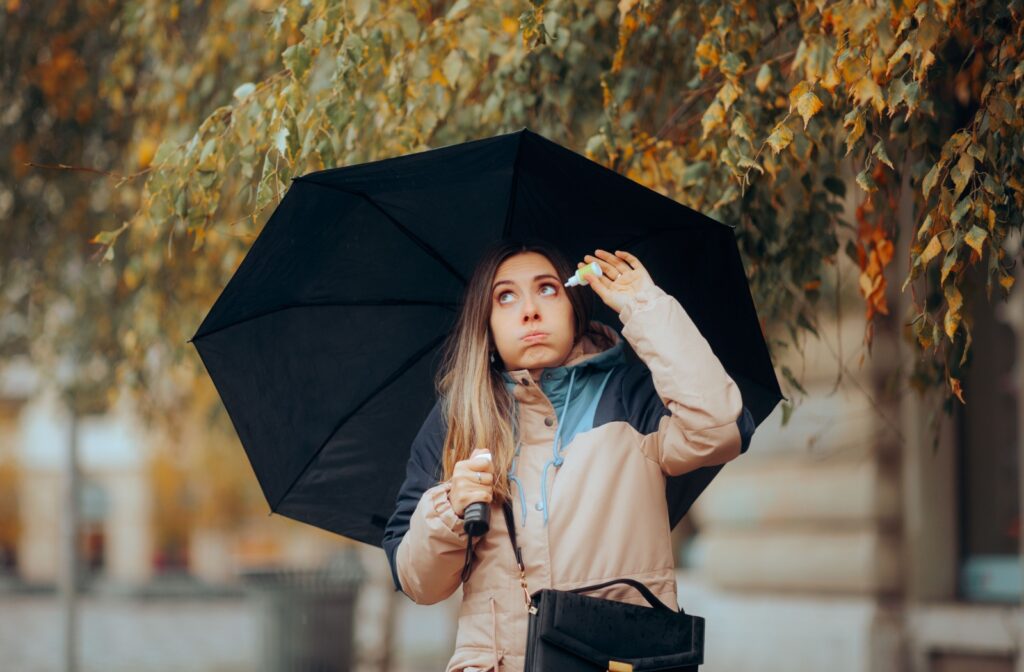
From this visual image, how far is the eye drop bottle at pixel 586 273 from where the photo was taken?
3.46 metres

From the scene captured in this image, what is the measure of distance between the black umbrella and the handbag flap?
915 mm

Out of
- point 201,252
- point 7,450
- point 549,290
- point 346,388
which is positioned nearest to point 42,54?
point 201,252

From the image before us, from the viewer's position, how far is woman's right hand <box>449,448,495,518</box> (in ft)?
10.6

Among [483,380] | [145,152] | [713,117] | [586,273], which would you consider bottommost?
[483,380]

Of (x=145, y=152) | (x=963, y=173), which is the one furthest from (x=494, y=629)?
(x=145, y=152)

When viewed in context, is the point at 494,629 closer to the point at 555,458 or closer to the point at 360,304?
the point at 555,458

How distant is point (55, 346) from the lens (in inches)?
424

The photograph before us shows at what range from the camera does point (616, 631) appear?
3176 mm

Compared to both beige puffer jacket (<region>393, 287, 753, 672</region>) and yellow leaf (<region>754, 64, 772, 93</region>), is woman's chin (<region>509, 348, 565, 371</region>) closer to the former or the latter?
beige puffer jacket (<region>393, 287, 753, 672</region>)

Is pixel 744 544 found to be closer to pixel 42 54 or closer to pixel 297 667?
pixel 297 667

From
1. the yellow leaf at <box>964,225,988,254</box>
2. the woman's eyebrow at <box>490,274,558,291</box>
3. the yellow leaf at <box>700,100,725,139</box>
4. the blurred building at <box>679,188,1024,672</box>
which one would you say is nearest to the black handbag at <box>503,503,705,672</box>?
the woman's eyebrow at <box>490,274,558,291</box>

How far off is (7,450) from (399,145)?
40.3 m

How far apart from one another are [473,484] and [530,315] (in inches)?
22.6

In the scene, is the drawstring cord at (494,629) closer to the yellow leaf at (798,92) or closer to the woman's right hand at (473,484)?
the woman's right hand at (473,484)
